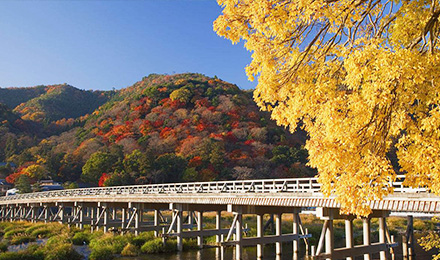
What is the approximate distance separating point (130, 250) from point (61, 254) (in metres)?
4.69

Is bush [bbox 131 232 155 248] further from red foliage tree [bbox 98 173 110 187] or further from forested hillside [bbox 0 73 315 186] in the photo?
red foliage tree [bbox 98 173 110 187]

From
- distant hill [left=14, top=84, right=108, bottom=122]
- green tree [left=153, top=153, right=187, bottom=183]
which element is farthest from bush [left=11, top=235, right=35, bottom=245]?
distant hill [left=14, top=84, right=108, bottom=122]

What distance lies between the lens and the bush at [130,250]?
2521cm

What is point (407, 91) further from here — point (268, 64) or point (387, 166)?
point (268, 64)

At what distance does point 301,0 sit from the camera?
21.0ft

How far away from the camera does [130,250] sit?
25516 mm

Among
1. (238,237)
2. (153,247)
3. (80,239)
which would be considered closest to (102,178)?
(80,239)

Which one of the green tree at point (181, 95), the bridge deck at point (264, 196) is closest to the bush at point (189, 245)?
the bridge deck at point (264, 196)

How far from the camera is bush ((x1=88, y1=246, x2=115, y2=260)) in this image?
23.5m

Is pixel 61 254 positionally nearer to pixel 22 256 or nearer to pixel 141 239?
pixel 22 256

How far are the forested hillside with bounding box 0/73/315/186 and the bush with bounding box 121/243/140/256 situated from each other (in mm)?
30318

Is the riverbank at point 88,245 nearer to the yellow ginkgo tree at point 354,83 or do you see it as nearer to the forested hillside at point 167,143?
the yellow ginkgo tree at point 354,83

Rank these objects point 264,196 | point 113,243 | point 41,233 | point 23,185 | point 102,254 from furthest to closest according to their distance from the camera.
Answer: point 23,185 < point 41,233 < point 113,243 < point 102,254 < point 264,196

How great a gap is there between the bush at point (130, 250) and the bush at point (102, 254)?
2.83 ft
